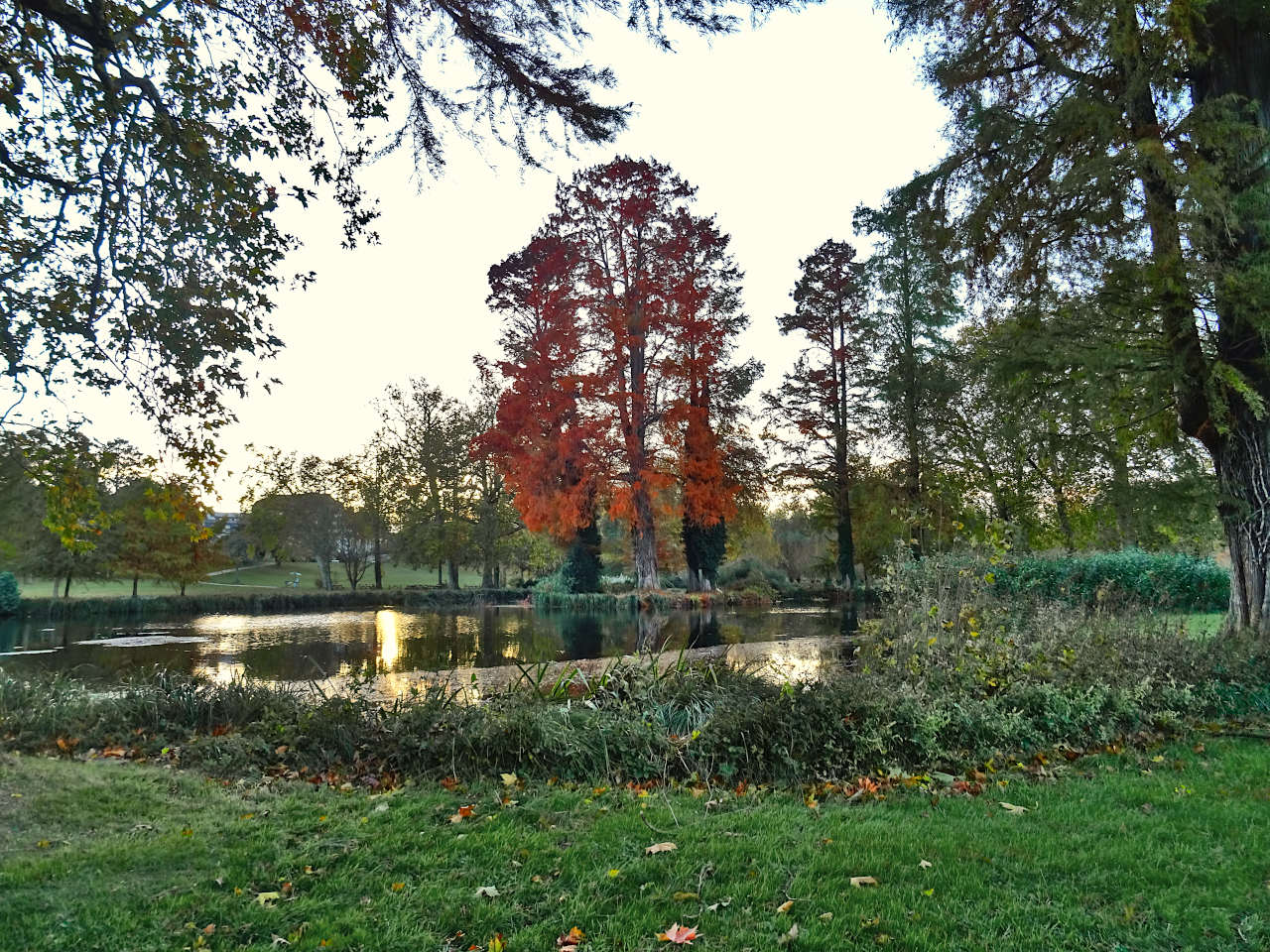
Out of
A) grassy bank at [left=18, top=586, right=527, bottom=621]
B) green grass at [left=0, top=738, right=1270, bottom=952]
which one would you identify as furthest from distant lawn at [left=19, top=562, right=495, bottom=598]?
green grass at [left=0, top=738, right=1270, bottom=952]

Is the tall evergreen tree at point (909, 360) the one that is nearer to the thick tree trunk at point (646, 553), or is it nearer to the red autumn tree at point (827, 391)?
the red autumn tree at point (827, 391)

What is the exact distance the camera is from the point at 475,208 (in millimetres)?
5789

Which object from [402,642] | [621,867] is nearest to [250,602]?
[402,642]

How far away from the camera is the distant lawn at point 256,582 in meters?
33.1

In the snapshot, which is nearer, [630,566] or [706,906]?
[706,906]

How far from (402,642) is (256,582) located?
30.0m

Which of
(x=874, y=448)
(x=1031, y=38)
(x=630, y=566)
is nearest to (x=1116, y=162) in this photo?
(x=1031, y=38)

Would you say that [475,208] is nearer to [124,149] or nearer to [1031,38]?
[124,149]

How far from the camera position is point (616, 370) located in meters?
23.9

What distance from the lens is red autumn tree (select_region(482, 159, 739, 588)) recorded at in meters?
23.0

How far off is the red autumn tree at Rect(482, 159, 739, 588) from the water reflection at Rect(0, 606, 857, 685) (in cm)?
410

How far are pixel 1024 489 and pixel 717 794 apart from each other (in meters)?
21.9

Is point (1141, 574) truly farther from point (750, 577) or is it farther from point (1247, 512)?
point (750, 577)

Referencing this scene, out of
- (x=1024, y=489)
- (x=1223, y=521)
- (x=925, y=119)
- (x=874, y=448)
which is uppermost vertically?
(x=925, y=119)
